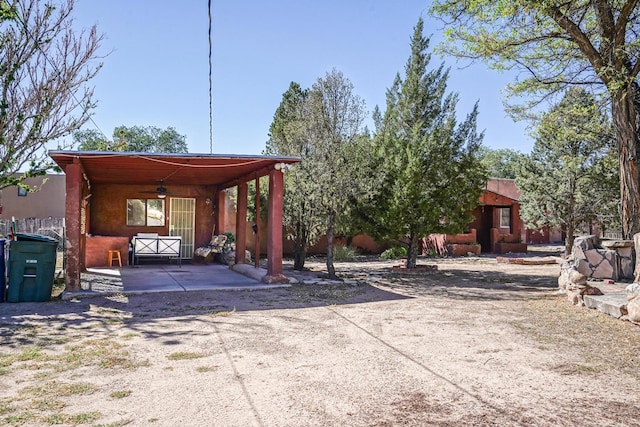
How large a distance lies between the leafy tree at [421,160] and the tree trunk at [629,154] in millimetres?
3544

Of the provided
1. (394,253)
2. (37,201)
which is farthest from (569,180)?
(37,201)

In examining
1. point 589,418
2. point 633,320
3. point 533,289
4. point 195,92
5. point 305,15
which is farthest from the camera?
point 195,92

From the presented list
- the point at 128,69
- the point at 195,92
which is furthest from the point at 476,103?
the point at 128,69

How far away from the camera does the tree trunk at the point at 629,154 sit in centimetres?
972

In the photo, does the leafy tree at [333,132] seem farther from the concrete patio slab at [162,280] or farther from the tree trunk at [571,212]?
the tree trunk at [571,212]

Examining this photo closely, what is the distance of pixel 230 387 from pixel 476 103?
10.9m

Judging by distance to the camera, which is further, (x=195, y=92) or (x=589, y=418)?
(x=195, y=92)

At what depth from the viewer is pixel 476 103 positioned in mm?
12664

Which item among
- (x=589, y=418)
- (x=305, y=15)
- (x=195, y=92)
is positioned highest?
(x=305, y=15)

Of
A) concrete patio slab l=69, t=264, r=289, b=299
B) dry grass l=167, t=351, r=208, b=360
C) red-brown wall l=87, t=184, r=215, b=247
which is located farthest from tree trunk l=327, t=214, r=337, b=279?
dry grass l=167, t=351, r=208, b=360

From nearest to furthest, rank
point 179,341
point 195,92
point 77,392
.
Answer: point 77,392, point 179,341, point 195,92

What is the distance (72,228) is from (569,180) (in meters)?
15.0

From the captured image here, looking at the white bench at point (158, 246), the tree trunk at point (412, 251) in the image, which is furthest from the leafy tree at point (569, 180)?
the white bench at point (158, 246)

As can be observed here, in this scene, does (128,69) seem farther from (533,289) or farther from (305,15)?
(533,289)
